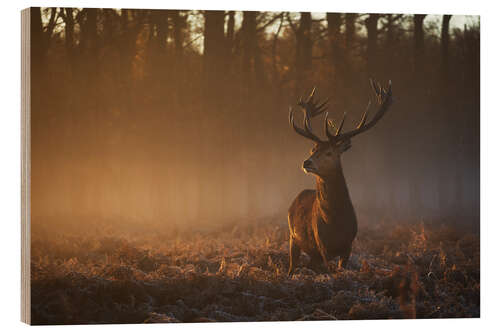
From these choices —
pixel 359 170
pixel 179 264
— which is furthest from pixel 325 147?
pixel 179 264

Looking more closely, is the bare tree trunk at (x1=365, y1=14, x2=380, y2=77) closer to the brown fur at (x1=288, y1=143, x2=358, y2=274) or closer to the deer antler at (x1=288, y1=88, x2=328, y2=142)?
the deer antler at (x1=288, y1=88, x2=328, y2=142)

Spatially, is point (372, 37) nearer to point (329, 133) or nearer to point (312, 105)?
point (312, 105)

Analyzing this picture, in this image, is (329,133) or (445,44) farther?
(445,44)

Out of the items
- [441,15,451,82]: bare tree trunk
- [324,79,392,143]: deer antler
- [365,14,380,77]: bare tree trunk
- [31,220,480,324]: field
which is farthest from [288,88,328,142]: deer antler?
[441,15,451,82]: bare tree trunk

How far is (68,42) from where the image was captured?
820 cm

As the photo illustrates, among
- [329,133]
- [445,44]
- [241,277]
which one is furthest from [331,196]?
[445,44]

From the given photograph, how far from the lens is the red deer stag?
8273 millimetres

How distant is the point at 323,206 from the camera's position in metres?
8.29

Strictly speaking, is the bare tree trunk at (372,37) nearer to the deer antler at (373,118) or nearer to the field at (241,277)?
the deer antler at (373,118)

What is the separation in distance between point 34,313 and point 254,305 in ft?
6.80

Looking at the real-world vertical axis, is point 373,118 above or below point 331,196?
above

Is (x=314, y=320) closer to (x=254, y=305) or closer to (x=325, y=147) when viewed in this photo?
(x=254, y=305)

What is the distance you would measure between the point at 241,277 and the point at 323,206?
1.06 m

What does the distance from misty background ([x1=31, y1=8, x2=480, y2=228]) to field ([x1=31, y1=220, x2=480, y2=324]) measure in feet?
0.67
